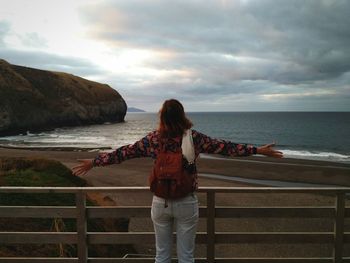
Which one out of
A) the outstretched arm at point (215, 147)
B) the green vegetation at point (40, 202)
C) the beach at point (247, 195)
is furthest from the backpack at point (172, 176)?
the green vegetation at point (40, 202)

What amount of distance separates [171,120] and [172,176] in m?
0.55

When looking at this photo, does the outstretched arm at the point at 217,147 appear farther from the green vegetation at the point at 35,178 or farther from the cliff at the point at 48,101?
the cliff at the point at 48,101

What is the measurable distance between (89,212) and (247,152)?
2045mm

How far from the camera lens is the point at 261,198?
15.5 m

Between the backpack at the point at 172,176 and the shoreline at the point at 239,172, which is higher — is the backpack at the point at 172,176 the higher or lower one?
the higher one

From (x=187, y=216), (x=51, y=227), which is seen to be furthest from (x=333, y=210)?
(x=51, y=227)

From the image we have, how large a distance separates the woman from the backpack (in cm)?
8

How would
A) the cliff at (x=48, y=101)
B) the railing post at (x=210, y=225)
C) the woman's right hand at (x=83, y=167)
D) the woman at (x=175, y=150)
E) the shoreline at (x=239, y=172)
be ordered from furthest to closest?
the cliff at (x=48, y=101), the shoreline at (x=239, y=172), the railing post at (x=210, y=225), the woman's right hand at (x=83, y=167), the woman at (x=175, y=150)

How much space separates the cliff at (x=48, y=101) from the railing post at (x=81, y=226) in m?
63.1

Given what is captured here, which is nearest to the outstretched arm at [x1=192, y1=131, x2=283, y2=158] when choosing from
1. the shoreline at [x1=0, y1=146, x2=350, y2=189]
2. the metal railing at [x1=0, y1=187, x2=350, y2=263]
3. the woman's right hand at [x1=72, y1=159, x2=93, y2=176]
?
the metal railing at [x1=0, y1=187, x2=350, y2=263]

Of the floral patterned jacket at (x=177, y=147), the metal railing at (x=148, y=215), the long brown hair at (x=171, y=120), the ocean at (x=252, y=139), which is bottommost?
the ocean at (x=252, y=139)

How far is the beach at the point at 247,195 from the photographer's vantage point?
9.50 m

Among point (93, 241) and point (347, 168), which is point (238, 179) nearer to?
point (347, 168)

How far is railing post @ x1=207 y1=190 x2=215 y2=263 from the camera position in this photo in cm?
433
